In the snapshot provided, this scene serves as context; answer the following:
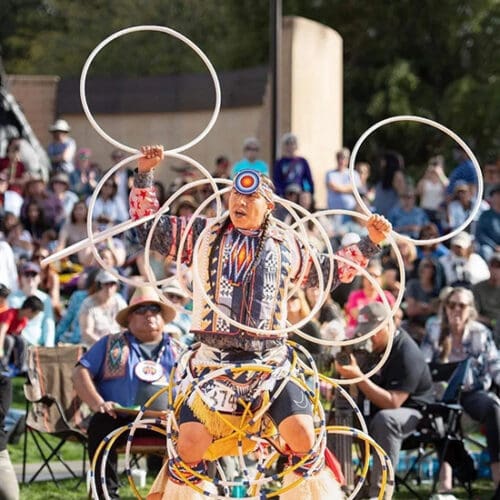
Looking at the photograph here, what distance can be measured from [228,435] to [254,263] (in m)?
0.92

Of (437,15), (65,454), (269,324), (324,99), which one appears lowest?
(65,454)

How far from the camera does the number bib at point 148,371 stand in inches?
375

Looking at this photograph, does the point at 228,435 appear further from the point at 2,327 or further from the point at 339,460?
the point at 2,327

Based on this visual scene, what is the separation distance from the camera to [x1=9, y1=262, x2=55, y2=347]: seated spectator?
12.4 m

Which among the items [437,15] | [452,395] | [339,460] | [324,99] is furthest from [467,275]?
[437,15]

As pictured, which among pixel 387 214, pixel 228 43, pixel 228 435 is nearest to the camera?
pixel 228 435

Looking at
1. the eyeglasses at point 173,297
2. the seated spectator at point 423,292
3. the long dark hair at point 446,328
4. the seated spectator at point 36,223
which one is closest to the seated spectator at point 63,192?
the seated spectator at point 36,223

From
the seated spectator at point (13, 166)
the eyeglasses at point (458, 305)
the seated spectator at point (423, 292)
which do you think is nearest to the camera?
the eyeglasses at point (458, 305)

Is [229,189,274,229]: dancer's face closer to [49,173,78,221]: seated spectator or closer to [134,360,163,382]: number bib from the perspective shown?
[134,360,163,382]: number bib

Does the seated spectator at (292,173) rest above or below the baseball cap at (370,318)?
above

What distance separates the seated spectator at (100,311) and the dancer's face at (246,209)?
4.51 m

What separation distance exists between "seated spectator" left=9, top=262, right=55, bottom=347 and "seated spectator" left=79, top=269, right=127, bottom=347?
65 cm

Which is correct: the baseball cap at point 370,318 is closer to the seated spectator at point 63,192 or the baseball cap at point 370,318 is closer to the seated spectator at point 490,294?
the seated spectator at point 490,294

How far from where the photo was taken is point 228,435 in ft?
24.3
